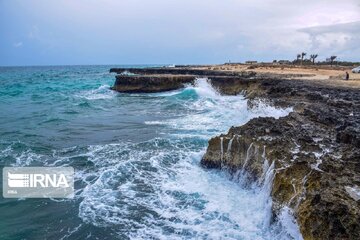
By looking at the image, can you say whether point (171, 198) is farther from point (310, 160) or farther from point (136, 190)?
point (310, 160)

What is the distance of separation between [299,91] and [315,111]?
237 inches

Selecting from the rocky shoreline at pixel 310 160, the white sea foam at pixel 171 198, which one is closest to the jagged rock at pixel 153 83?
the rocky shoreline at pixel 310 160

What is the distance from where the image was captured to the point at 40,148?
12.9m

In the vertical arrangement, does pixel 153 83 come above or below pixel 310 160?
above

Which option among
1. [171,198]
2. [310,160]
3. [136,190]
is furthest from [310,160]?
[136,190]

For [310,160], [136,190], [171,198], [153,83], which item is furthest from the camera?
[153,83]

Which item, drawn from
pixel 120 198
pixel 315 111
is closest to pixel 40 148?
pixel 120 198

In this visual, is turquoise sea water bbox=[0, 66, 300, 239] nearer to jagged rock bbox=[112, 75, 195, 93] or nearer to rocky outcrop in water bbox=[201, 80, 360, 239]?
rocky outcrop in water bbox=[201, 80, 360, 239]

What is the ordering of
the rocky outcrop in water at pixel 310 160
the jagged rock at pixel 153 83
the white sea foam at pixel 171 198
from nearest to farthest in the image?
the rocky outcrop in water at pixel 310 160, the white sea foam at pixel 171 198, the jagged rock at pixel 153 83

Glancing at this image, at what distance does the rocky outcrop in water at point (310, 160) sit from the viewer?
5059mm

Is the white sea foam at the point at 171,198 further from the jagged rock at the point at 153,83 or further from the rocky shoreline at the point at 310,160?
the jagged rock at the point at 153,83

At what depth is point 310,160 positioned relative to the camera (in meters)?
7.16

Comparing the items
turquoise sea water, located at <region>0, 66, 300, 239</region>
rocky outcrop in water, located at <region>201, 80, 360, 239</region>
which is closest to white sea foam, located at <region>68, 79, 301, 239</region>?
turquoise sea water, located at <region>0, 66, 300, 239</region>

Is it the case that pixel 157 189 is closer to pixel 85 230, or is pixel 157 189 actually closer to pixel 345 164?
pixel 85 230
